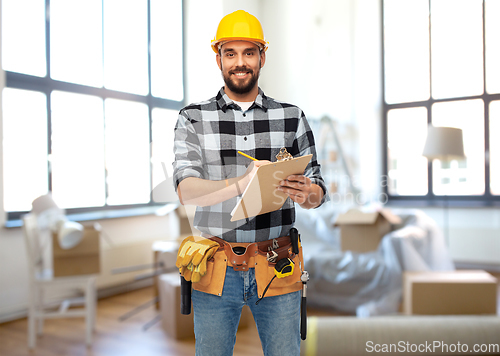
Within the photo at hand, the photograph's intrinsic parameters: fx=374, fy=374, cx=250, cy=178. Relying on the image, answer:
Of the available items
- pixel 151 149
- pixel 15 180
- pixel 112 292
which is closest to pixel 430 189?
pixel 151 149

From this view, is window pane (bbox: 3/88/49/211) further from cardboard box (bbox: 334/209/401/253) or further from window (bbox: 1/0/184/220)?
cardboard box (bbox: 334/209/401/253)

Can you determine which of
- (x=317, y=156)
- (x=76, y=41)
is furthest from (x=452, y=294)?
(x=76, y=41)

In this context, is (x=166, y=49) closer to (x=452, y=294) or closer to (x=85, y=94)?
(x=85, y=94)

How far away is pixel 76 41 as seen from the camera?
2592 millimetres

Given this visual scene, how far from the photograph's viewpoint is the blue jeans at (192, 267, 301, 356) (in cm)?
91

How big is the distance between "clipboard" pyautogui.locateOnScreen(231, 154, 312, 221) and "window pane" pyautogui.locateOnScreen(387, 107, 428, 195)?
153 cm

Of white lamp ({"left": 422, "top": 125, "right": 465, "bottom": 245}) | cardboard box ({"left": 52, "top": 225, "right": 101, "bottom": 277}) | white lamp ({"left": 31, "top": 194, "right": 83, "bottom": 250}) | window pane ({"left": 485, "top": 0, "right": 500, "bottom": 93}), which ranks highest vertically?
window pane ({"left": 485, "top": 0, "right": 500, "bottom": 93})

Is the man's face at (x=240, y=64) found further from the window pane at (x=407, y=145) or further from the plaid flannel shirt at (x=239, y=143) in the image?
the window pane at (x=407, y=145)

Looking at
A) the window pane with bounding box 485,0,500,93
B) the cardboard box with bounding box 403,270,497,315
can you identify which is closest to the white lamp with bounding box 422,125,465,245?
the window pane with bounding box 485,0,500,93

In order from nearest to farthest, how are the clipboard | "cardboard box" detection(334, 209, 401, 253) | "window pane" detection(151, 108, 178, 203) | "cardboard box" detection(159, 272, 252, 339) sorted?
the clipboard, "cardboard box" detection(159, 272, 252, 339), "cardboard box" detection(334, 209, 401, 253), "window pane" detection(151, 108, 178, 203)

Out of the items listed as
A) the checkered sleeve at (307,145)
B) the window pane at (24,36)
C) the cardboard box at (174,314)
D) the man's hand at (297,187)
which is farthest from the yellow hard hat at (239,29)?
the window pane at (24,36)

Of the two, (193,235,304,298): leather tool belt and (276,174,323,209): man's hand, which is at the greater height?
(276,174,323,209): man's hand

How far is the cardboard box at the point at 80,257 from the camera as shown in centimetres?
216

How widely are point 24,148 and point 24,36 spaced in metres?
0.71
